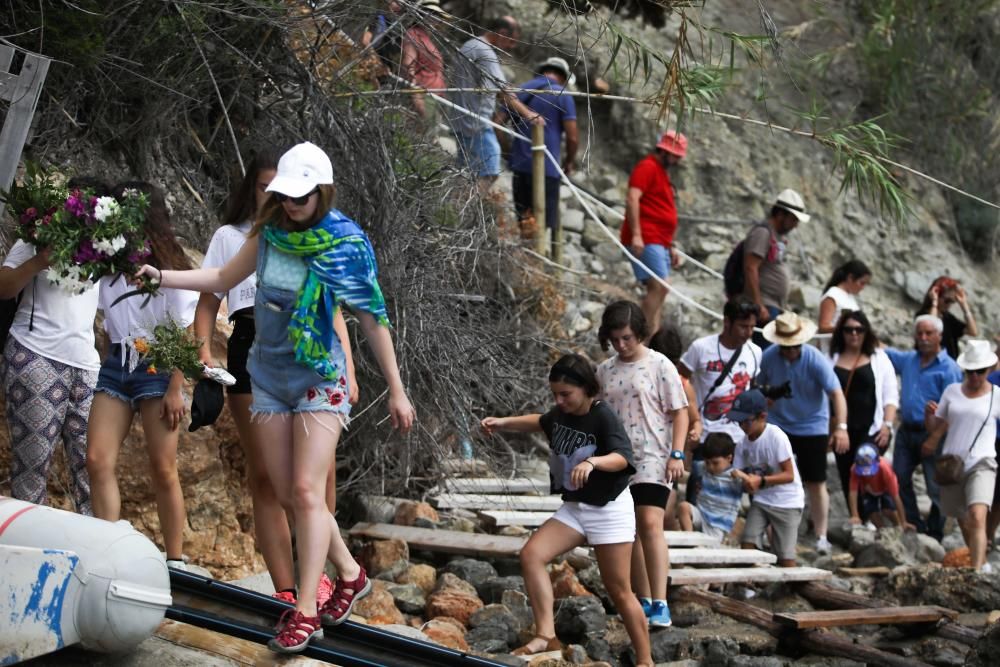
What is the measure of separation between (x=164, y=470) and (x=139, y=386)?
40cm

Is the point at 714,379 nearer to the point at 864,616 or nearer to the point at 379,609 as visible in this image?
the point at 864,616

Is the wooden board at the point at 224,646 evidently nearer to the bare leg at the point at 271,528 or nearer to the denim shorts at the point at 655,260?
the bare leg at the point at 271,528

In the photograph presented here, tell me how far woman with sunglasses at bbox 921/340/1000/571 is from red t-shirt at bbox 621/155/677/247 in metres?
2.50

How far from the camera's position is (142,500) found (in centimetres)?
732

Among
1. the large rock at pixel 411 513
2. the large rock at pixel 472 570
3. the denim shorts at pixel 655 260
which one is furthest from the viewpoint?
the denim shorts at pixel 655 260

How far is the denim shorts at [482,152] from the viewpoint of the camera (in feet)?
34.1

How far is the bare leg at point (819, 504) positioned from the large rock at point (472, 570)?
9.45 ft

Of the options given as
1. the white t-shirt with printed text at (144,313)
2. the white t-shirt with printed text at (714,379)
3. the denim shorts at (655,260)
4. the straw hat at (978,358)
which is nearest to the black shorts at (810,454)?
the white t-shirt with printed text at (714,379)

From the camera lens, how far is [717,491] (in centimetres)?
923

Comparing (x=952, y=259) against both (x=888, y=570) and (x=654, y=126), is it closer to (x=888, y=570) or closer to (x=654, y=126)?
(x=654, y=126)

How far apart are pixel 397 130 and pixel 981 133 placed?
10.0 metres

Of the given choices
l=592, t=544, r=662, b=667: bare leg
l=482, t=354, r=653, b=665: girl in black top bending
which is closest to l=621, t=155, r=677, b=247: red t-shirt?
l=482, t=354, r=653, b=665: girl in black top bending

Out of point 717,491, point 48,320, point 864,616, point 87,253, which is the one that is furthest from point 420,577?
point 87,253

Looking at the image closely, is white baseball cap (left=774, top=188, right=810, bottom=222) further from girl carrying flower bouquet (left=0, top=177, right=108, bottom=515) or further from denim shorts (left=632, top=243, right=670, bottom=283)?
girl carrying flower bouquet (left=0, top=177, right=108, bottom=515)
